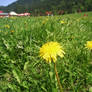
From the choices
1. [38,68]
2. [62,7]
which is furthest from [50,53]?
[62,7]

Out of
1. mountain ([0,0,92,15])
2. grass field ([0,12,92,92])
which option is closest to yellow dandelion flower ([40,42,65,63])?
grass field ([0,12,92,92])

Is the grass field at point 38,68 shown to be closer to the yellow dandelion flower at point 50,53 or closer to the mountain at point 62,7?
the yellow dandelion flower at point 50,53

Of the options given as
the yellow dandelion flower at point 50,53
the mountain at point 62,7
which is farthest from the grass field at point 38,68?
the mountain at point 62,7

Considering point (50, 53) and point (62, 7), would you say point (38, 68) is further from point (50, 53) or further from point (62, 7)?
point (62, 7)

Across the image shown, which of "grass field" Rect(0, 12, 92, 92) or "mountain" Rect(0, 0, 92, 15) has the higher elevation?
"mountain" Rect(0, 0, 92, 15)

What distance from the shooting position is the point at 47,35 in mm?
2381

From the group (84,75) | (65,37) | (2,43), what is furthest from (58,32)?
(84,75)

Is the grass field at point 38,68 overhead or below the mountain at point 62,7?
below

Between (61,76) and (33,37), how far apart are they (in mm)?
1066

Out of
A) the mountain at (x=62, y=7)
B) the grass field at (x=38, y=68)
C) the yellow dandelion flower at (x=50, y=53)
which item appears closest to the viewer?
the yellow dandelion flower at (x=50, y=53)

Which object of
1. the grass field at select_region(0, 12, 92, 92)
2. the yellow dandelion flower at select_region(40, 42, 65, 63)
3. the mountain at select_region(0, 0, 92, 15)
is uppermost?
the mountain at select_region(0, 0, 92, 15)

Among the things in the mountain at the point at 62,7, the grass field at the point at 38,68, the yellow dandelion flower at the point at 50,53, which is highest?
the mountain at the point at 62,7

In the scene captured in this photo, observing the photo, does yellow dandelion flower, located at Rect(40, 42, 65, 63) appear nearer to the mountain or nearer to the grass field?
the grass field

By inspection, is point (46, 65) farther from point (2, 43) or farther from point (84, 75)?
point (2, 43)
